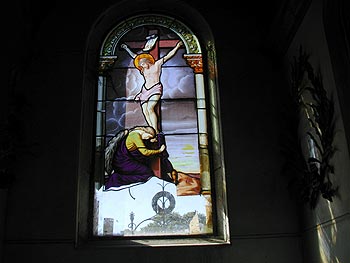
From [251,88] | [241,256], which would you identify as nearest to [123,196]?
[241,256]

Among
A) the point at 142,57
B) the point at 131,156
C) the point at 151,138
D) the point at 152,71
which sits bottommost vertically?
the point at 131,156

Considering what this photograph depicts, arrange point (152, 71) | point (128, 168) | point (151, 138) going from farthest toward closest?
point (152, 71) < point (151, 138) < point (128, 168)

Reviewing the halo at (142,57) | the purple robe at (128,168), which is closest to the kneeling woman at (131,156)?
the purple robe at (128,168)

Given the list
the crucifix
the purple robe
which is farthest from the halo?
the purple robe

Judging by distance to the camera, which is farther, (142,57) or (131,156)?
(142,57)

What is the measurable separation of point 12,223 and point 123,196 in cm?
110

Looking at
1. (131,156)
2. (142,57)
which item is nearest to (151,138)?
(131,156)

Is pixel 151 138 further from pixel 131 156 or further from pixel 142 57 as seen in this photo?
pixel 142 57

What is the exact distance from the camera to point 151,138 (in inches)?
226

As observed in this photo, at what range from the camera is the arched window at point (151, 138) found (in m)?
5.34

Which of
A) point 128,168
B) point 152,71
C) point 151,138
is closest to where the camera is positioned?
point 128,168

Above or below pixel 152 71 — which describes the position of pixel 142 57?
above

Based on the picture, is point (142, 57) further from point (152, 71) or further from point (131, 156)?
point (131, 156)

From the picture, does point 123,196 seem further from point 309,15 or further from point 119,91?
point 309,15
